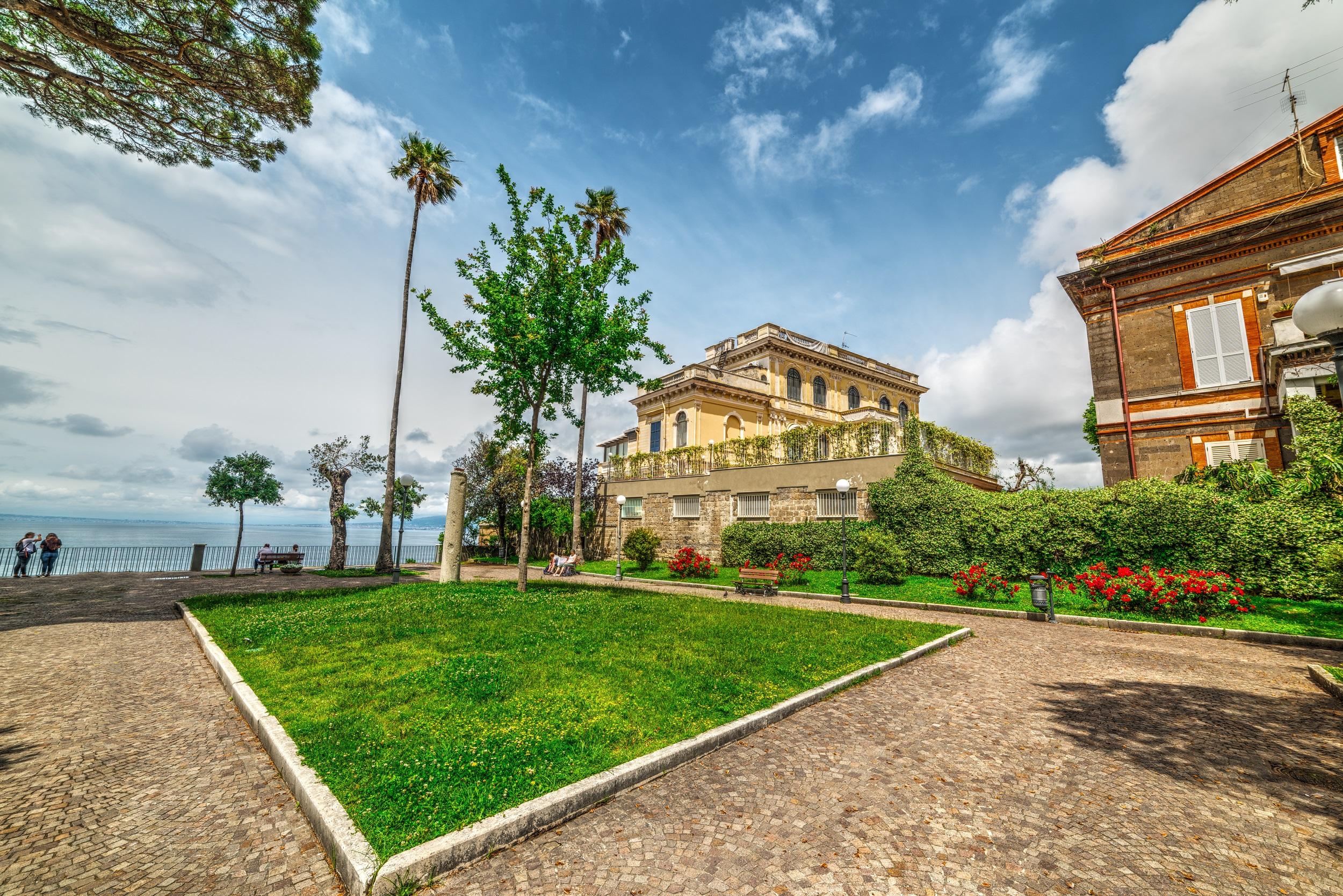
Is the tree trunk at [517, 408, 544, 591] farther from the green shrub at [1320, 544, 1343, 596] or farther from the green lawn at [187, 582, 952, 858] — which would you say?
the green shrub at [1320, 544, 1343, 596]

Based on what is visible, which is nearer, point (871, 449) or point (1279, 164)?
point (1279, 164)

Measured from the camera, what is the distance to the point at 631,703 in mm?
5359

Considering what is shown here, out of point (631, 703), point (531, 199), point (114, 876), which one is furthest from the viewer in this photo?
point (531, 199)

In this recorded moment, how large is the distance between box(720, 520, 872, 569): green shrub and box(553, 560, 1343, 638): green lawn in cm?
78

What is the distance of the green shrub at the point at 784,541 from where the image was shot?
18.7m

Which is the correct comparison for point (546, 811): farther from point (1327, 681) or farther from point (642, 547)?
point (642, 547)

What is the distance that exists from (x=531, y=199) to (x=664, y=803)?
1382cm

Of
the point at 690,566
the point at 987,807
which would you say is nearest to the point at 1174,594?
the point at 987,807

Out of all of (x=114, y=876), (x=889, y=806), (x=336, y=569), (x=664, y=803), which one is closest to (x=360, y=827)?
(x=114, y=876)

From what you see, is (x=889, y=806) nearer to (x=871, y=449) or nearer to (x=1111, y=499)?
(x=1111, y=499)

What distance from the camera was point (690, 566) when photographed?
20.1 m

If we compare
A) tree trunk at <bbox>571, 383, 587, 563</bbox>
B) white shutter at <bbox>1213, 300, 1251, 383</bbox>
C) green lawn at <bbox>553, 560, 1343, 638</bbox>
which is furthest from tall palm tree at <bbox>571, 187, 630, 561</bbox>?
white shutter at <bbox>1213, 300, 1251, 383</bbox>

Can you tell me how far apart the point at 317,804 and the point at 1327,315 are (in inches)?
302

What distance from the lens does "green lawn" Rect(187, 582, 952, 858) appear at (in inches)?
150
